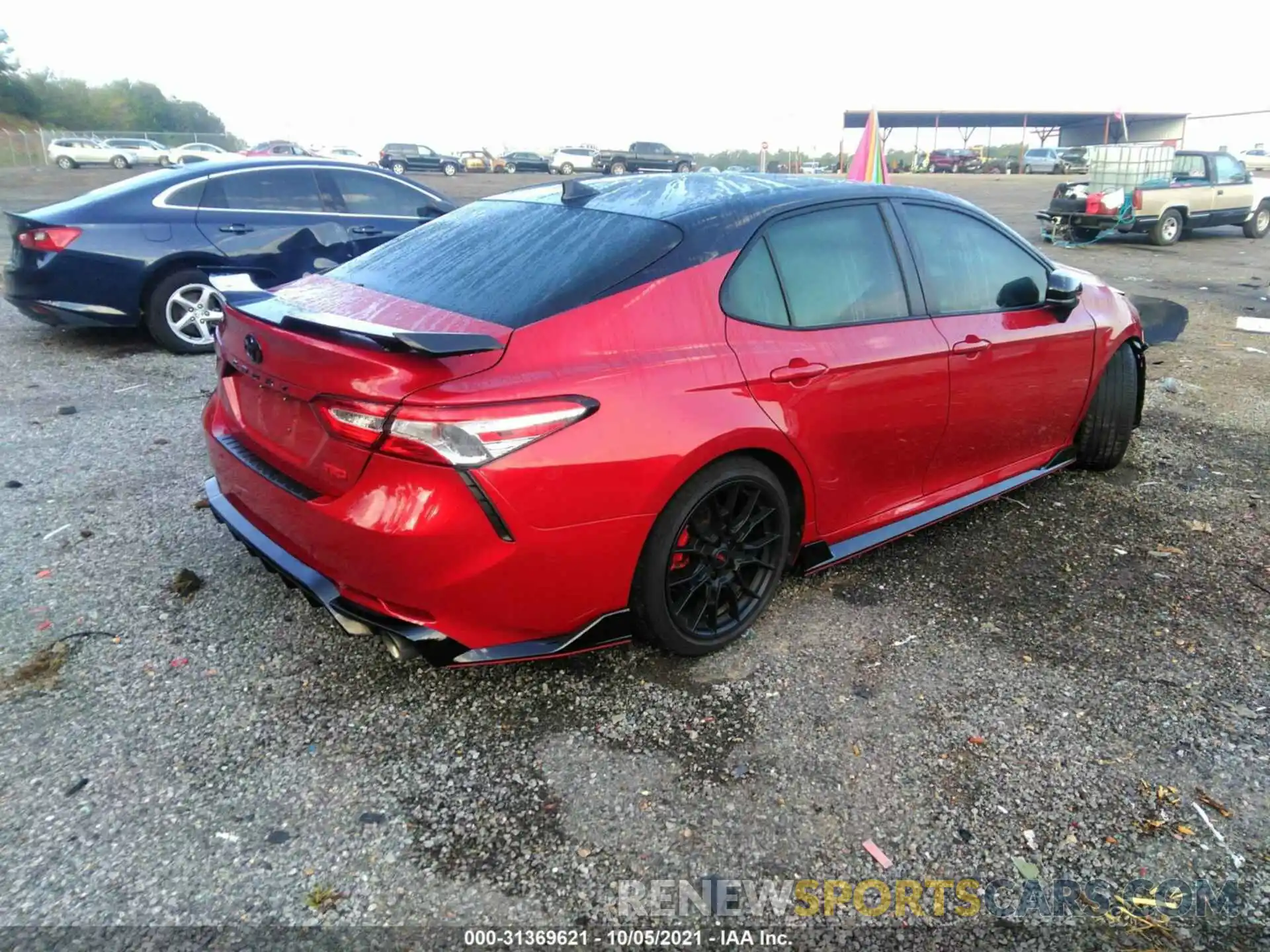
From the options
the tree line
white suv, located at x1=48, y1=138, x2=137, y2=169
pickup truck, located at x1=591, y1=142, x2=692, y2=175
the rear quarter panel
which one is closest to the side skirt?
the rear quarter panel

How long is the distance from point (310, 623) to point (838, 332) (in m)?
2.22

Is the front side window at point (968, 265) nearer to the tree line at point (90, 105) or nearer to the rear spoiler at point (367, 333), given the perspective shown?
the rear spoiler at point (367, 333)

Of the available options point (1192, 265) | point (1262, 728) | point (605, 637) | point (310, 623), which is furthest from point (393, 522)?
point (1192, 265)

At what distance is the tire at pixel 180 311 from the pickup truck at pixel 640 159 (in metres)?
39.2

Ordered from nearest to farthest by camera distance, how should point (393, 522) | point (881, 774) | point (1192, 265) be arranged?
point (393, 522) → point (881, 774) → point (1192, 265)

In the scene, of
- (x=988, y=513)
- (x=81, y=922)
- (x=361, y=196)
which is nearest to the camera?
(x=81, y=922)

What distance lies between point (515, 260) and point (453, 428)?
92cm

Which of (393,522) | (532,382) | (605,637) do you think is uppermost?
Result: (532,382)

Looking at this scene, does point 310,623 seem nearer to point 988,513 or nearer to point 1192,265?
point 988,513

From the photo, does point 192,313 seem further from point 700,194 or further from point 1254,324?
point 1254,324

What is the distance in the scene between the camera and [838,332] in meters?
3.18

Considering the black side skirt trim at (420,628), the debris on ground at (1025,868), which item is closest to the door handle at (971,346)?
the black side skirt trim at (420,628)

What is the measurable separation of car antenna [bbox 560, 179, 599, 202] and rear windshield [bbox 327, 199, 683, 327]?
0.07 meters

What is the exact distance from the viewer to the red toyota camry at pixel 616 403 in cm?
239
